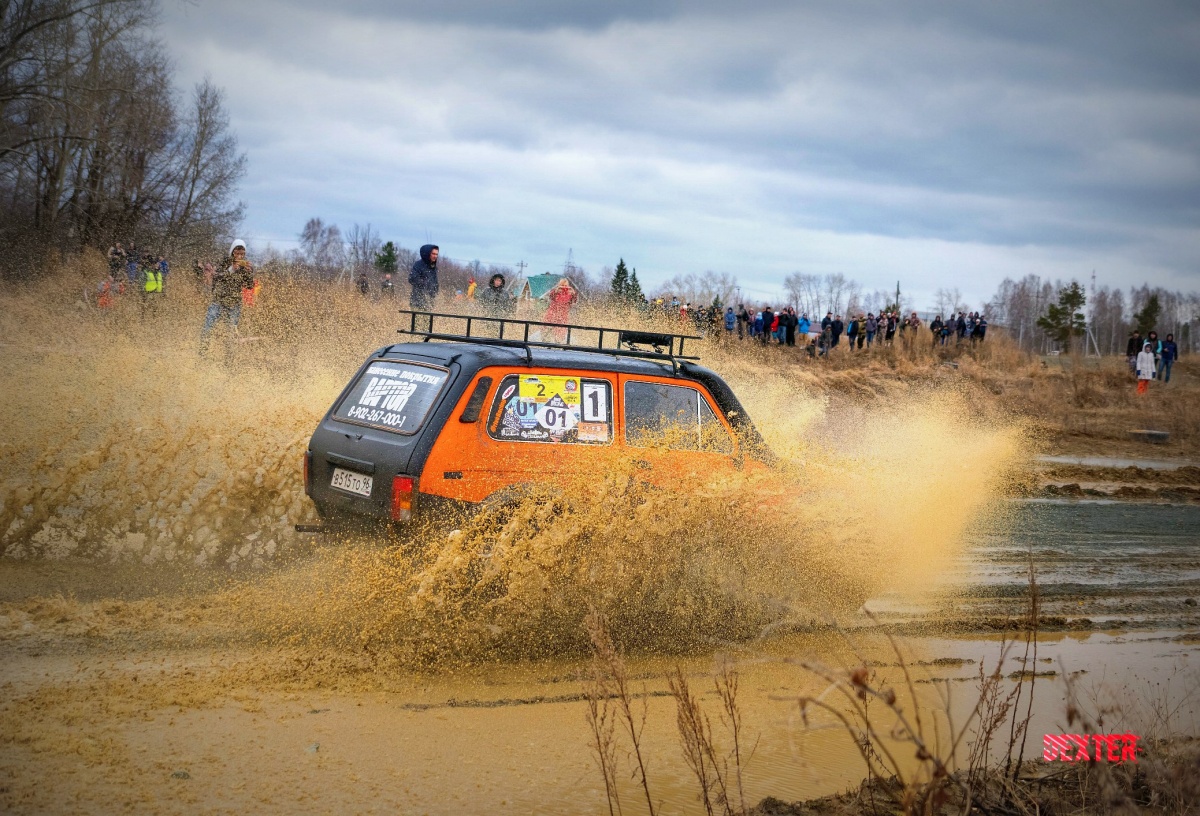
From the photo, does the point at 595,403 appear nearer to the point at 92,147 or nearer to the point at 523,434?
the point at 523,434

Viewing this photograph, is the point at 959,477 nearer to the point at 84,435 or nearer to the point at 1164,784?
the point at 1164,784

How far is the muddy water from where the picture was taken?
162 inches

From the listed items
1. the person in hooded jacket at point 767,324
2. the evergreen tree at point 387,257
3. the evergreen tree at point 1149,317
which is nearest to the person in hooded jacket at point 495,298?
the person in hooded jacket at point 767,324

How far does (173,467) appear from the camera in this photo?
758 centimetres

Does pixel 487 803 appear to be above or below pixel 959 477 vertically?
below

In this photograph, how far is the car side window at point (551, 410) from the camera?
598 centimetres

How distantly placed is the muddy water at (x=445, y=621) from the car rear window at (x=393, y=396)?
0.80 m

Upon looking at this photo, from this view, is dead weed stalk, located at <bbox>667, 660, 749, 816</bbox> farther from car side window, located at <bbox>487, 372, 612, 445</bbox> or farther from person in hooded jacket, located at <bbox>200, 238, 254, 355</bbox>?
person in hooded jacket, located at <bbox>200, 238, 254, 355</bbox>

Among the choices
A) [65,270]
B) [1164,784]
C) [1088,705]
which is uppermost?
[65,270]

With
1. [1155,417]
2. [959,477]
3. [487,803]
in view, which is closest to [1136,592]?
[959,477]

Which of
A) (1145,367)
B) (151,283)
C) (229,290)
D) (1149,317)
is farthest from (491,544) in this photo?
(1149,317)

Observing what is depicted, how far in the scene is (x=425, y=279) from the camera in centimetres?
1340

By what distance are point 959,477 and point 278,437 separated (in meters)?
5.69

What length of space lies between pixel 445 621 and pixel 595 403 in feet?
5.69
